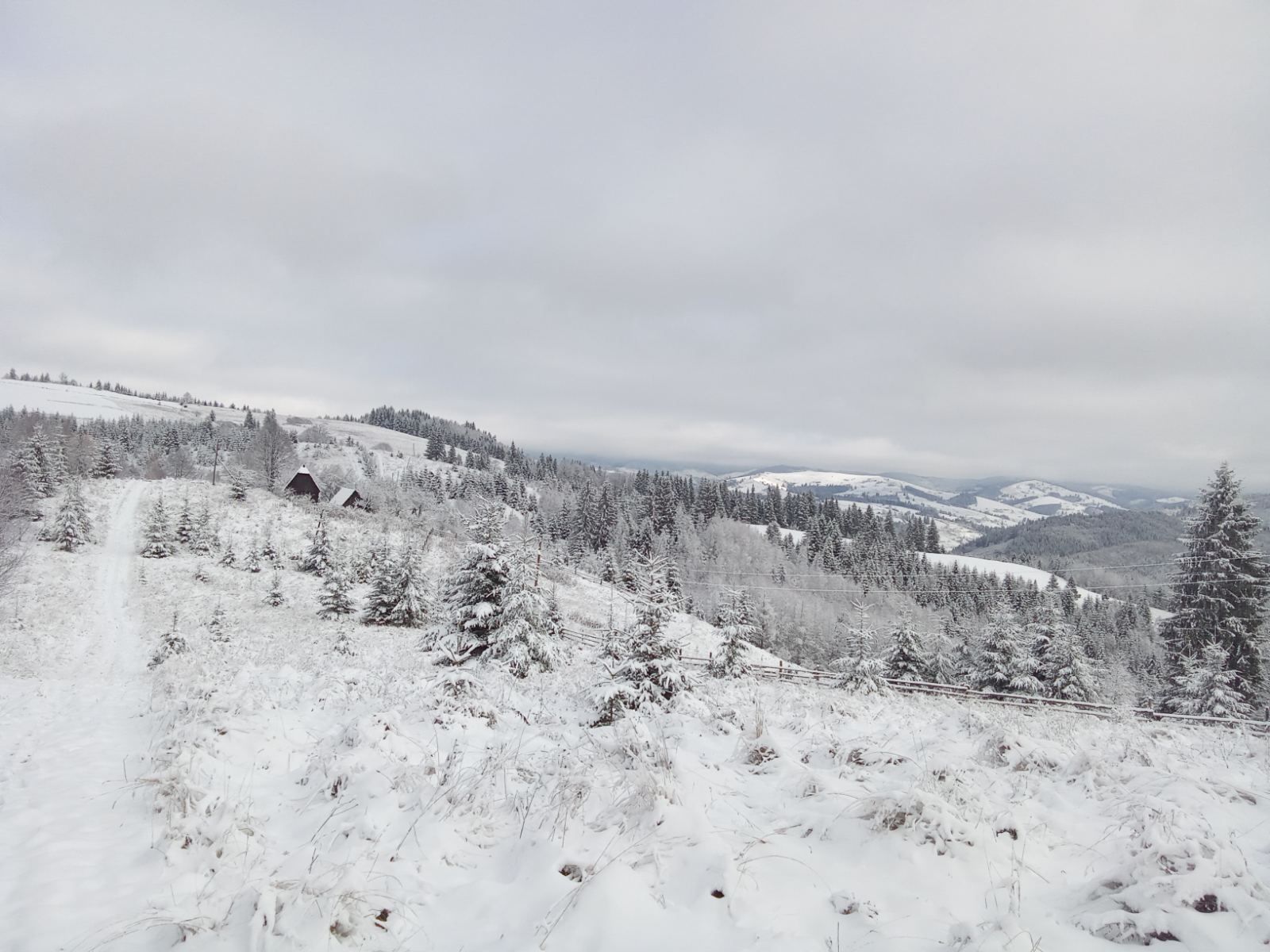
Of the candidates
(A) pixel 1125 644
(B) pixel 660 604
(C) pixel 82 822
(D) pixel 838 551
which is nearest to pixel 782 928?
(C) pixel 82 822

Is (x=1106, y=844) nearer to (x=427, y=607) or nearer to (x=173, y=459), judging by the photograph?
(x=427, y=607)

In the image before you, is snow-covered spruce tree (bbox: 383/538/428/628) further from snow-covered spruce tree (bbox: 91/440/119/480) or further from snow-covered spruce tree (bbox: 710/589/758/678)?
snow-covered spruce tree (bbox: 91/440/119/480)

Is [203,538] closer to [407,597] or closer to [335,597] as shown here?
[335,597]

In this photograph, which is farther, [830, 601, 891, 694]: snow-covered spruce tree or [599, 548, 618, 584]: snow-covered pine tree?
[599, 548, 618, 584]: snow-covered pine tree

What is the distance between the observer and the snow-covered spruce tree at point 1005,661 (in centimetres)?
2903

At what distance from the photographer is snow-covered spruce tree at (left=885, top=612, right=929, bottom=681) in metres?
31.0

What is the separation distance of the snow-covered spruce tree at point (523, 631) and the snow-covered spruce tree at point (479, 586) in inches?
12.0

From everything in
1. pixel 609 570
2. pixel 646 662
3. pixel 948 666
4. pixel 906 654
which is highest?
pixel 646 662

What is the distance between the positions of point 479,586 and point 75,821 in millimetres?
11427

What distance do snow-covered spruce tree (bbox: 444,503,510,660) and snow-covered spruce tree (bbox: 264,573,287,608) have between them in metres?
21.1

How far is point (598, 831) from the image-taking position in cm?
471

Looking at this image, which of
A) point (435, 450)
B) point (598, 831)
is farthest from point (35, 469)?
point (435, 450)

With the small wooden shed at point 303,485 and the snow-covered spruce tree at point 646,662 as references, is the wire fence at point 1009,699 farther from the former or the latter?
the small wooden shed at point 303,485

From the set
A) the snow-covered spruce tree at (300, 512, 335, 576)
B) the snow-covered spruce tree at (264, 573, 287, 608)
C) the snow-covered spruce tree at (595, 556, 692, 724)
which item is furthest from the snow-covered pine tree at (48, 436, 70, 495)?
the snow-covered spruce tree at (595, 556, 692, 724)
